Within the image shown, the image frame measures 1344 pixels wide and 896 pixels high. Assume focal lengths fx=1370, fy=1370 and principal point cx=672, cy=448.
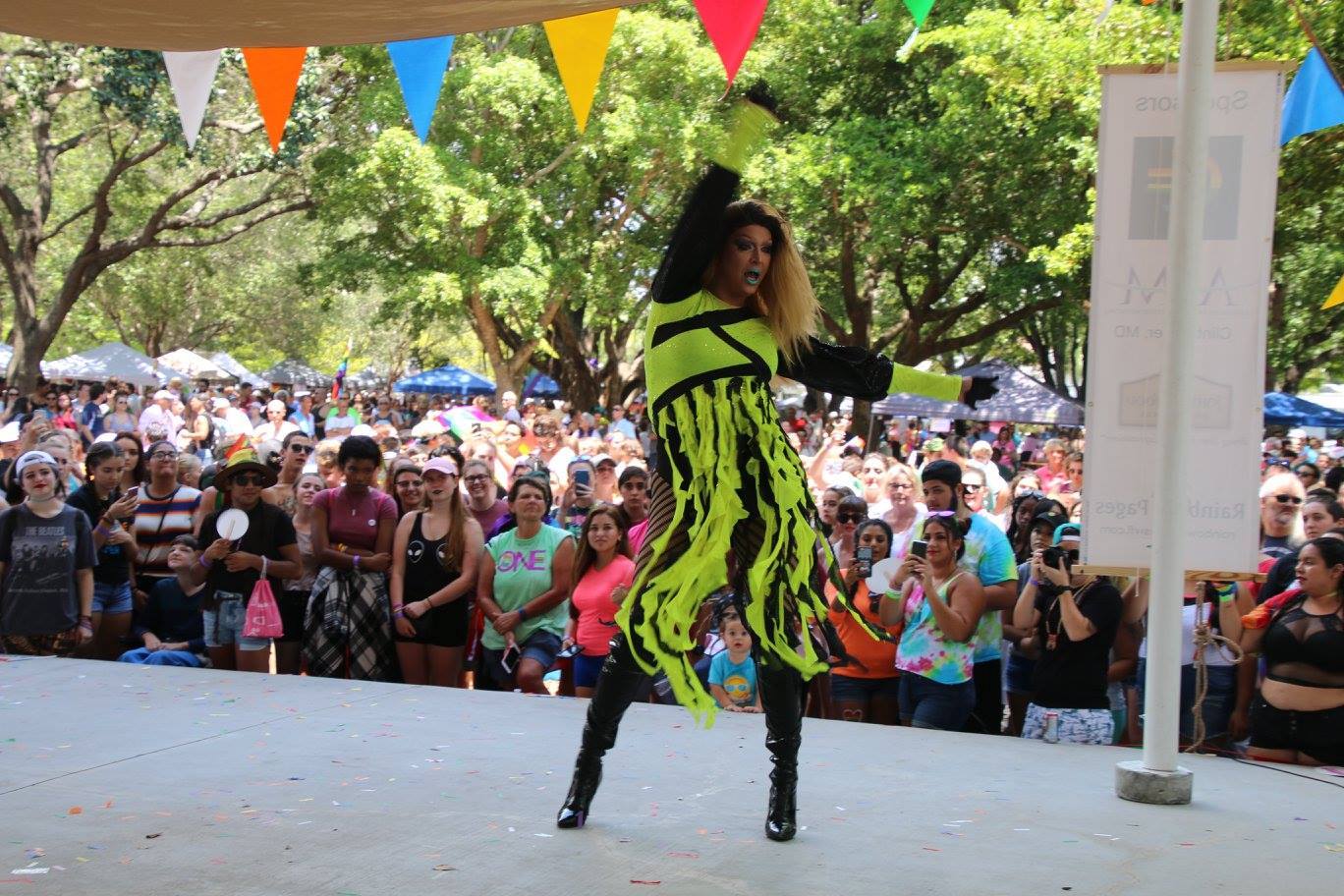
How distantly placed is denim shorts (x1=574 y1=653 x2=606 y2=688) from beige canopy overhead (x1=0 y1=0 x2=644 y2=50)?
2.88 metres

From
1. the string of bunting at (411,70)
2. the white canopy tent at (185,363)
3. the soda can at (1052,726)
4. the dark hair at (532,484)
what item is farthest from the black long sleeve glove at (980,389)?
the white canopy tent at (185,363)

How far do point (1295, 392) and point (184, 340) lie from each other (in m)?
35.7

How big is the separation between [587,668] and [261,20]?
3.23 m

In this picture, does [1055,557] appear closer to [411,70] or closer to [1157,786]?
[1157,786]

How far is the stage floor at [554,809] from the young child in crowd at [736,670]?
66 centimetres

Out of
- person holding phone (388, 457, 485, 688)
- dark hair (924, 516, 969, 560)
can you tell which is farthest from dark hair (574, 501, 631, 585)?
dark hair (924, 516, 969, 560)

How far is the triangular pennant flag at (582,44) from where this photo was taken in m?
5.55

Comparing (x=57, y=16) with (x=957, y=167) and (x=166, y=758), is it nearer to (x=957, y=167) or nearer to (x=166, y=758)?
(x=166, y=758)

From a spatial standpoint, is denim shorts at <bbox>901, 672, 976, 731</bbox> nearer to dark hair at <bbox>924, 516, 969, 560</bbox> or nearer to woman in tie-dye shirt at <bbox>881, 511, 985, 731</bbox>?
woman in tie-dye shirt at <bbox>881, 511, 985, 731</bbox>

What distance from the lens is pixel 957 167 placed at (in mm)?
22297

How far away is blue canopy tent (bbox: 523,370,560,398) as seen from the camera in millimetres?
42875

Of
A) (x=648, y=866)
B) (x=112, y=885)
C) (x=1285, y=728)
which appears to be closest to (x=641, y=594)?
(x=648, y=866)

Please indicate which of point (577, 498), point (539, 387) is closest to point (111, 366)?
point (539, 387)

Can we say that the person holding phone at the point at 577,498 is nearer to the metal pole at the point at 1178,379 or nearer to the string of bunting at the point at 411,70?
the string of bunting at the point at 411,70
